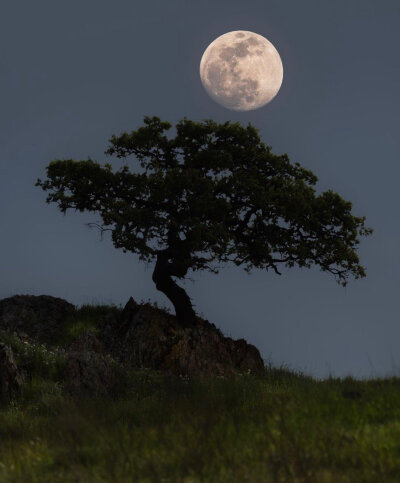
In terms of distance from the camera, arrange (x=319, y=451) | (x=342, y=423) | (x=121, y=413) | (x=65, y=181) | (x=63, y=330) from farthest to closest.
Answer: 1. (x=63, y=330)
2. (x=65, y=181)
3. (x=121, y=413)
4. (x=342, y=423)
5. (x=319, y=451)

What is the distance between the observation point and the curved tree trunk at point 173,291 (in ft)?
78.8

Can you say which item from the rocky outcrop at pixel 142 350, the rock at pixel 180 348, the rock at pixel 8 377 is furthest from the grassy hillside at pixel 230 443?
the rock at pixel 180 348

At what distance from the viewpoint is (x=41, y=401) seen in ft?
51.0

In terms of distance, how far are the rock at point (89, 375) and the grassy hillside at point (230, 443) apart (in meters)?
3.79

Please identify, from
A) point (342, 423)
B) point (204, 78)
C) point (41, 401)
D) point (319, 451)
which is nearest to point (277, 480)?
point (319, 451)

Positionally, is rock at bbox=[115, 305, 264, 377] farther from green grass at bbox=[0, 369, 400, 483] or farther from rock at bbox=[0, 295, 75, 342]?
green grass at bbox=[0, 369, 400, 483]

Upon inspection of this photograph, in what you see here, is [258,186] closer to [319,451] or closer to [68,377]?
[68,377]

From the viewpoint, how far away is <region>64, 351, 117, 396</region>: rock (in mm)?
16375

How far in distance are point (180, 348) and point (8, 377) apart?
6975 mm

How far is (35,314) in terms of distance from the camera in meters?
28.1

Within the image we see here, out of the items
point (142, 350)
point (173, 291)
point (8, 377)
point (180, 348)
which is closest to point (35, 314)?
point (173, 291)

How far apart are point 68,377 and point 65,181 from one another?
10420mm

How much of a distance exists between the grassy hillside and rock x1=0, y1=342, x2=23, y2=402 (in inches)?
149

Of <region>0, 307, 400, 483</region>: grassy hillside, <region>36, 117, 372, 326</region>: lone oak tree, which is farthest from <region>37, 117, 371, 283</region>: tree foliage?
<region>0, 307, 400, 483</region>: grassy hillside
